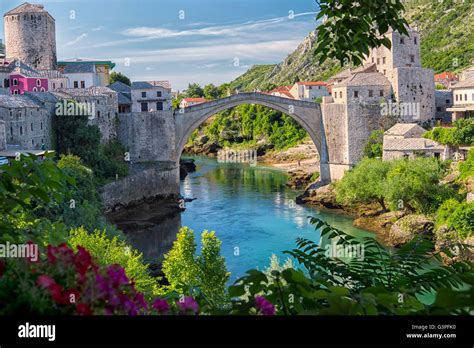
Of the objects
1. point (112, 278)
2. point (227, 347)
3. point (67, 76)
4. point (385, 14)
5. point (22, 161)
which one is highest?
point (67, 76)

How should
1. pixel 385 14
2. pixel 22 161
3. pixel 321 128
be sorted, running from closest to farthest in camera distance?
1. pixel 22 161
2. pixel 385 14
3. pixel 321 128

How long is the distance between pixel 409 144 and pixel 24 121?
1264 cm

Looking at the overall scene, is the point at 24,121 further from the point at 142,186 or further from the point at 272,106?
the point at 272,106

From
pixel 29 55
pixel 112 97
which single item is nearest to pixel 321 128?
pixel 112 97

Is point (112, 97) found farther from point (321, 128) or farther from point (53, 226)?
point (53, 226)

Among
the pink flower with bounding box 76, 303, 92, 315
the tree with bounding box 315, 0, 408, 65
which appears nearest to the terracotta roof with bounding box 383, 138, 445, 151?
the tree with bounding box 315, 0, 408, 65

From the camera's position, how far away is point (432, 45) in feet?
164

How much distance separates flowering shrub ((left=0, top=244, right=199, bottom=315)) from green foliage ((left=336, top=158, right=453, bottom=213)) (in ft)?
61.7

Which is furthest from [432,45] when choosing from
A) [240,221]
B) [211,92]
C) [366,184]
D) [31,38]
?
[240,221]

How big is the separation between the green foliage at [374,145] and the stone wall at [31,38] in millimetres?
14282

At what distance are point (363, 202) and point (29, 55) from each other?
16.4 m

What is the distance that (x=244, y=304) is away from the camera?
3.00m

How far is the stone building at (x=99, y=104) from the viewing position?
86.7 ft

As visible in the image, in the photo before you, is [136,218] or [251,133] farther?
[251,133]
